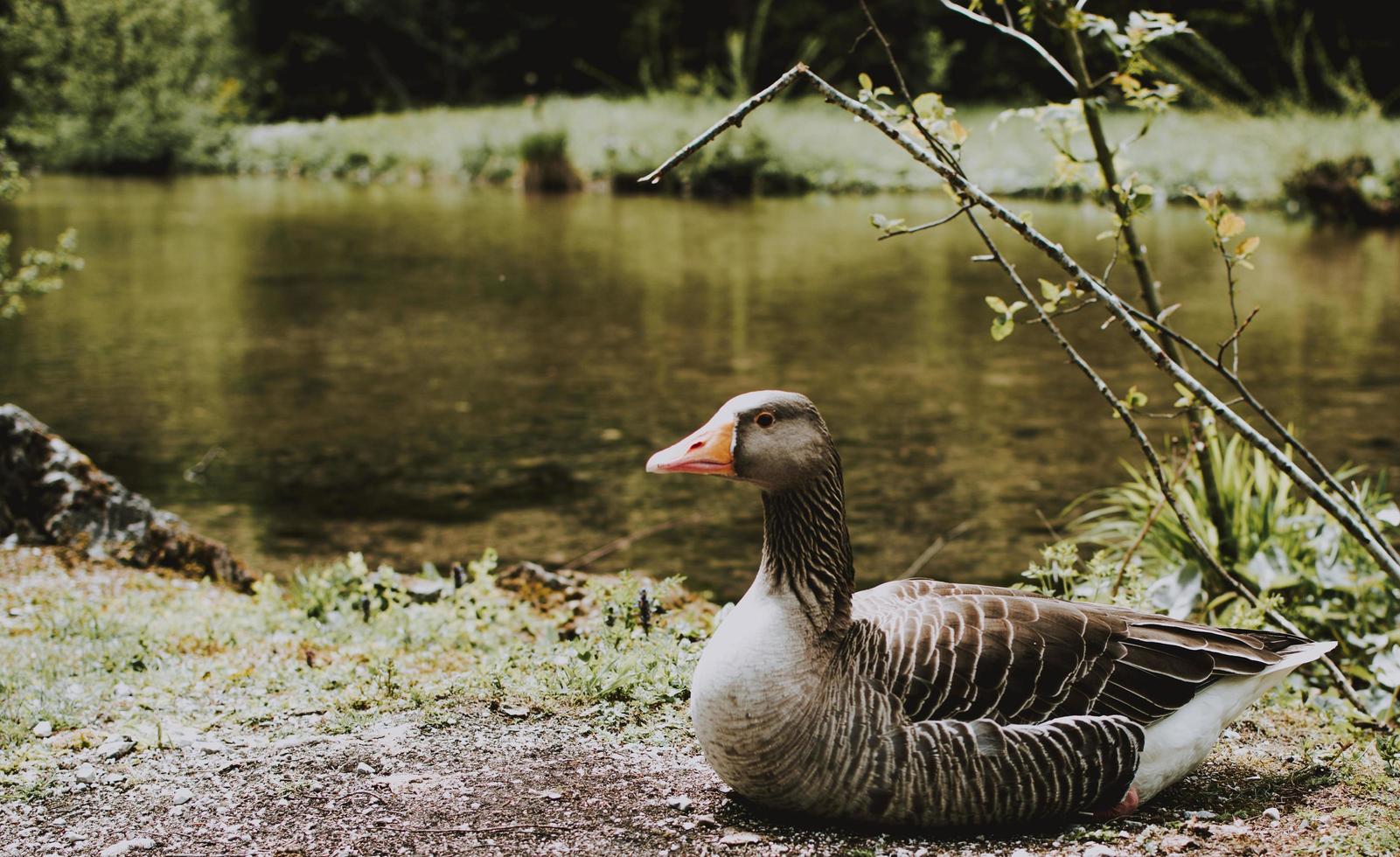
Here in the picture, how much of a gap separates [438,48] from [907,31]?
591 inches

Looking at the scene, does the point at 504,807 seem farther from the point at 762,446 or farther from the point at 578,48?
the point at 578,48

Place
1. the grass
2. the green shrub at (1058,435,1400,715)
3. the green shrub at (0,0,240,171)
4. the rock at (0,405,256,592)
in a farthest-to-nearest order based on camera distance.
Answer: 1. the green shrub at (0,0,240,171)
2. the rock at (0,405,256,592)
3. the green shrub at (1058,435,1400,715)
4. the grass

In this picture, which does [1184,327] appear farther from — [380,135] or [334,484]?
[380,135]

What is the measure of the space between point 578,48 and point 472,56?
3544mm

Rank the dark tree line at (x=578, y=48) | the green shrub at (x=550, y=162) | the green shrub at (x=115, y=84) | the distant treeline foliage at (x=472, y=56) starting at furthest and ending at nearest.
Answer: the dark tree line at (x=578, y=48), the green shrub at (x=115, y=84), the distant treeline foliage at (x=472, y=56), the green shrub at (x=550, y=162)

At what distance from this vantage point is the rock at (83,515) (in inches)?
254

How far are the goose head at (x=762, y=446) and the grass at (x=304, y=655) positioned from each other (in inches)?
44.6

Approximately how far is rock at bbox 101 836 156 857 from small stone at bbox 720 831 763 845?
155cm

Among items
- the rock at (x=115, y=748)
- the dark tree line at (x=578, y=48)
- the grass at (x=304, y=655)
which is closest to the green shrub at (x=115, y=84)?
the dark tree line at (x=578, y=48)

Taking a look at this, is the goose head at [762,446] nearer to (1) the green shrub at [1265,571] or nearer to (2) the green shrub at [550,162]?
(1) the green shrub at [1265,571]

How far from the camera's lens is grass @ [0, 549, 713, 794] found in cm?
429

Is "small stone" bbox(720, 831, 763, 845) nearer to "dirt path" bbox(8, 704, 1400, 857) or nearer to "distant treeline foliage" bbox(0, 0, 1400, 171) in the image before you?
"dirt path" bbox(8, 704, 1400, 857)

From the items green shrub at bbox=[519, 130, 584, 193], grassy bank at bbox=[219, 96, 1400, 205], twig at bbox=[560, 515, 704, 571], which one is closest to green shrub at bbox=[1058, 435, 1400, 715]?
twig at bbox=[560, 515, 704, 571]

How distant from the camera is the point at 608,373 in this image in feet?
37.5
